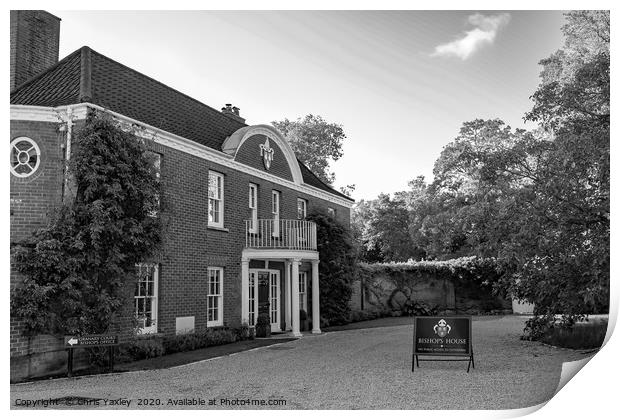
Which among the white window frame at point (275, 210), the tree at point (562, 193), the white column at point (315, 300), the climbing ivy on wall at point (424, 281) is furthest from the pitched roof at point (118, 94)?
the climbing ivy on wall at point (424, 281)

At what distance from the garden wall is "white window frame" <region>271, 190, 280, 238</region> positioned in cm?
808

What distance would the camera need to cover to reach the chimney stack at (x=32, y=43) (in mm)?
14172

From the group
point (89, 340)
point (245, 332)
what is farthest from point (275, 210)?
point (89, 340)

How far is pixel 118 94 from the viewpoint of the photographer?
14.1m

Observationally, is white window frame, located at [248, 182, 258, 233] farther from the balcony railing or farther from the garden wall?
the garden wall

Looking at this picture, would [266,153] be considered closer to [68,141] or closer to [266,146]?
[266,146]

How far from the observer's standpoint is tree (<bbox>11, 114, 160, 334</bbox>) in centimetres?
1084

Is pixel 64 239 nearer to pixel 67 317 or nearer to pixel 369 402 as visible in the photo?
pixel 67 317

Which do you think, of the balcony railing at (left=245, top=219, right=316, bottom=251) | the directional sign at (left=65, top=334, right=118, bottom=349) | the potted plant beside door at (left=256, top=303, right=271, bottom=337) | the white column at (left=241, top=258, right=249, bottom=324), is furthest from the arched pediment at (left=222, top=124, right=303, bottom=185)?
the directional sign at (left=65, top=334, right=118, bottom=349)

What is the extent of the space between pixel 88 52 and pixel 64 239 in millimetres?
4740

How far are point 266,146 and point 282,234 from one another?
2776mm

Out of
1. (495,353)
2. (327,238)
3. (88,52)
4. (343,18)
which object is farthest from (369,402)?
(327,238)

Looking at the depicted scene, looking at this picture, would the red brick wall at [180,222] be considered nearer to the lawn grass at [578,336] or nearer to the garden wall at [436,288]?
the garden wall at [436,288]

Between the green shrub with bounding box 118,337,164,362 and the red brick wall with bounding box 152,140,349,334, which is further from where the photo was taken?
the red brick wall with bounding box 152,140,349,334
